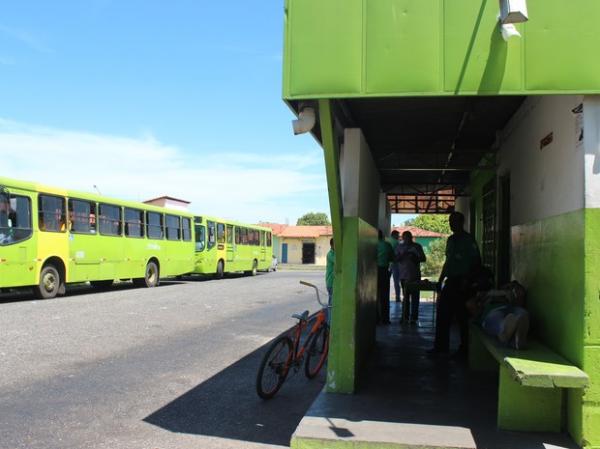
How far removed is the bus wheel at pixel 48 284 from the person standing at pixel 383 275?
9927mm

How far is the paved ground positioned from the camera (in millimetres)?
5016

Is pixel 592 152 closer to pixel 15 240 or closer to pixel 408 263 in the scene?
pixel 408 263

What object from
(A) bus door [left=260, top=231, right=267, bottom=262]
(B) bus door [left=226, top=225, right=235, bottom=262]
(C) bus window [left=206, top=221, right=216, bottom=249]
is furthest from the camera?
(A) bus door [left=260, top=231, right=267, bottom=262]

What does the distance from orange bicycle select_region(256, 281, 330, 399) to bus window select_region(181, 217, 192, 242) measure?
1822 centimetres

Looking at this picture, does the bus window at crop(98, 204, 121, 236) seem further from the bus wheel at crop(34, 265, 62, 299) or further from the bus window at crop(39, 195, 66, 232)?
the bus wheel at crop(34, 265, 62, 299)

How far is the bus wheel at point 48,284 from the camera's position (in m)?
16.1

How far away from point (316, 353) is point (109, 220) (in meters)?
13.7

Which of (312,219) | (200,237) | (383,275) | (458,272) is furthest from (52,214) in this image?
(312,219)

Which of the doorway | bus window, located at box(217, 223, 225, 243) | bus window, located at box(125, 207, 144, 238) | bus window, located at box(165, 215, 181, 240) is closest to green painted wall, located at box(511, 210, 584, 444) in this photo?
bus window, located at box(125, 207, 144, 238)

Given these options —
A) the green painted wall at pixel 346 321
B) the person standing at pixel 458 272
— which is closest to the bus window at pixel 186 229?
the person standing at pixel 458 272

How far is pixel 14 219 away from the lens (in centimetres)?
1503

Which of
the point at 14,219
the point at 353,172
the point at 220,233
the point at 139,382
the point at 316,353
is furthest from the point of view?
the point at 220,233

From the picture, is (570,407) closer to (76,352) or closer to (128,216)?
(76,352)

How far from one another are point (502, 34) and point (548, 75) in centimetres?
47
